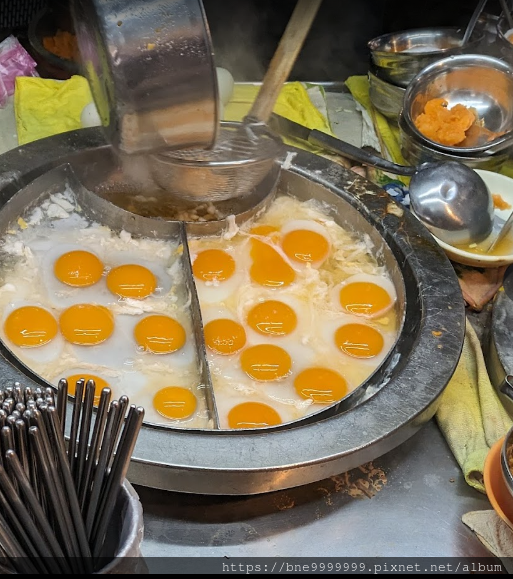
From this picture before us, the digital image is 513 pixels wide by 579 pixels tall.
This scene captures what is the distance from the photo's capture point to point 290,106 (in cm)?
337

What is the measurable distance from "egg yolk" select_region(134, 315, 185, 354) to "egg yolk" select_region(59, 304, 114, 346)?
0.11 m

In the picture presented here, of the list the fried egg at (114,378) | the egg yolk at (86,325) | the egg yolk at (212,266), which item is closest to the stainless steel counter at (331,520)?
the fried egg at (114,378)

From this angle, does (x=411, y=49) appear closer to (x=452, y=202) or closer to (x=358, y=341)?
(x=452, y=202)

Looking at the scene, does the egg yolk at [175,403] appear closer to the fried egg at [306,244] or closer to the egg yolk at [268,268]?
the egg yolk at [268,268]

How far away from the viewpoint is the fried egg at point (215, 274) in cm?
249

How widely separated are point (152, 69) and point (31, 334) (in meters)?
1.08

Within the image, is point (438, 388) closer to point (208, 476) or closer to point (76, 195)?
point (208, 476)

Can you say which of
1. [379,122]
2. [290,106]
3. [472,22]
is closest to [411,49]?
[472,22]

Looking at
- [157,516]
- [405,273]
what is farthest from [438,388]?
[157,516]

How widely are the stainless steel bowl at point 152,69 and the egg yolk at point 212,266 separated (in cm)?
93

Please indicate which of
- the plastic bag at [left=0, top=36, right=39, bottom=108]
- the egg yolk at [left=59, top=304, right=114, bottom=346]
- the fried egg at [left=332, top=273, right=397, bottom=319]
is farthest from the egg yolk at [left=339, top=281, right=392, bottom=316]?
the plastic bag at [left=0, top=36, right=39, bottom=108]

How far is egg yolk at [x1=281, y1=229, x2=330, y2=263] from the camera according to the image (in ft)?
8.66

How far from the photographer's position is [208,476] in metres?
1.70

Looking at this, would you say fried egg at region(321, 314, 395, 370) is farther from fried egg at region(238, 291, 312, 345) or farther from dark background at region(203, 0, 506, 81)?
dark background at region(203, 0, 506, 81)
